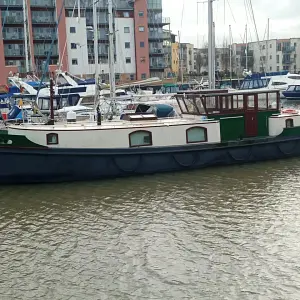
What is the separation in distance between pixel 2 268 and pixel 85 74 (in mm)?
52995

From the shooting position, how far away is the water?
26.0 ft

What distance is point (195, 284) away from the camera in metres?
7.91

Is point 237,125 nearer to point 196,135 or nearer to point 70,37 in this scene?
point 196,135

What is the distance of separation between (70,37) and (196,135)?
55.2 meters

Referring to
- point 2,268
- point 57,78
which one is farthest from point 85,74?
point 2,268

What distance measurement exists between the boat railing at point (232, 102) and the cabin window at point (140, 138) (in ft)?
7.97

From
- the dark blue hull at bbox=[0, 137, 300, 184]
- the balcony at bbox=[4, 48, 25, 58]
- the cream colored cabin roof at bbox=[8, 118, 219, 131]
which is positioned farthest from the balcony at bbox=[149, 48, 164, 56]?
the dark blue hull at bbox=[0, 137, 300, 184]

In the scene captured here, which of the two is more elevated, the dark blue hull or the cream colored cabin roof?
the cream colored cabin roof

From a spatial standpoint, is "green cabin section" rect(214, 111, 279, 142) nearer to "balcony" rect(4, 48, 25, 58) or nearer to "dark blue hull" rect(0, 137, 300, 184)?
"dark blue hull" rect(0, 137, 300, 184)

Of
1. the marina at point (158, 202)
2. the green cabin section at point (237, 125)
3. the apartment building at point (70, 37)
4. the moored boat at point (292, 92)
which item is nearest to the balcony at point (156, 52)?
the apartment building at point (70, 37)

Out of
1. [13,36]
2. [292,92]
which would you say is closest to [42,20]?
[13,36]

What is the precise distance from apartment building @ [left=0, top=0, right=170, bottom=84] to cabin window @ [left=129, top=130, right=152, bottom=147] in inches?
1769

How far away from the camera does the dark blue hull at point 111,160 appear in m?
14.3

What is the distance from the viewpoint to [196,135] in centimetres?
1606
